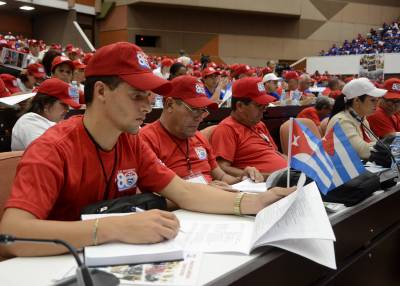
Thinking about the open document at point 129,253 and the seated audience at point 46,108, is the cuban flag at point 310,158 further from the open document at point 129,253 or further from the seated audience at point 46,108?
the seated audience at point 46,108

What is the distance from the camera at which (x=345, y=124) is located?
394 centimetres

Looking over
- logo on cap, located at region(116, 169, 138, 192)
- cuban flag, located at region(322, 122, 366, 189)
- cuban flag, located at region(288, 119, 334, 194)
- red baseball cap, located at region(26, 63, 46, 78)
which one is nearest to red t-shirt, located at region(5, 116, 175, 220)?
logo on cap, located at region(116, 169, 138, 192)

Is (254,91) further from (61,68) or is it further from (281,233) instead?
(61,68)

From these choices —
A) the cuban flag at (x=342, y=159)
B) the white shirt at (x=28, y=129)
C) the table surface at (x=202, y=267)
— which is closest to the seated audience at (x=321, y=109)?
the white shirt at (x=28, y=129)

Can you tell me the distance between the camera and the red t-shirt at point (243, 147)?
11.3ft

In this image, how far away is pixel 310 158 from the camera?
1.69 meters

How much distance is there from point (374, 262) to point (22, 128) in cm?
235

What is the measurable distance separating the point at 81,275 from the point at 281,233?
1.97ft

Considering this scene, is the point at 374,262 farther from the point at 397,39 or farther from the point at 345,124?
the point at 397,39

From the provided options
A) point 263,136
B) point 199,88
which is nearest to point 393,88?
point 263,136

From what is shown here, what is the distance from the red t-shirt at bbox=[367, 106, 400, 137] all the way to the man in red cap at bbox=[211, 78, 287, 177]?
6.23 ft

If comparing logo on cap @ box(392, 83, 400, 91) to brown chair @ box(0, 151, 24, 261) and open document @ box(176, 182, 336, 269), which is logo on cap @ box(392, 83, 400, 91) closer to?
open document @ box(176, 182, 336, 269)

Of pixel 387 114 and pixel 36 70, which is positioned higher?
pixel 36 70

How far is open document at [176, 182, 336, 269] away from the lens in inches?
50.1
